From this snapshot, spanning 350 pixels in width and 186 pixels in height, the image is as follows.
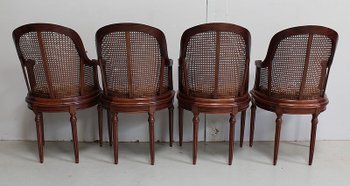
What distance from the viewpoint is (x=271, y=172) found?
302 centimetres

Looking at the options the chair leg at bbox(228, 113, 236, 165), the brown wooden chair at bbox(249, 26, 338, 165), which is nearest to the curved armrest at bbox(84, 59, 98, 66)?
the chair leg at bbox(228, 113, 236, 165)

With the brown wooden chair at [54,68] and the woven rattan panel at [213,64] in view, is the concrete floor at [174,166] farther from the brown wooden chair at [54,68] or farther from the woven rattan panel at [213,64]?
the woven rattan panel at [213,64]

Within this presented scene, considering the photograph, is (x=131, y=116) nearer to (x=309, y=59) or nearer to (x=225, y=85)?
(x=225, y=85)

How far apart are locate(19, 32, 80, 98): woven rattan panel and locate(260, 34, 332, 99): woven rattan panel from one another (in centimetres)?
155

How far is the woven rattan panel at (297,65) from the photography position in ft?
9.12

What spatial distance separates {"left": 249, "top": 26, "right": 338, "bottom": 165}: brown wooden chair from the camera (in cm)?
276

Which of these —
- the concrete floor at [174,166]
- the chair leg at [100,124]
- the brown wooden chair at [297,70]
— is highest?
the brown wooden chair at [297,70]

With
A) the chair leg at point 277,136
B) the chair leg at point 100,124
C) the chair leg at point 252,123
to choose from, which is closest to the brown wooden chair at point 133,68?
the chair leg at point 100,124

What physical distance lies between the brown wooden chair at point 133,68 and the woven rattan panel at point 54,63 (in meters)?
0.23

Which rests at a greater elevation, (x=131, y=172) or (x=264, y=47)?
(x=264, y=47)

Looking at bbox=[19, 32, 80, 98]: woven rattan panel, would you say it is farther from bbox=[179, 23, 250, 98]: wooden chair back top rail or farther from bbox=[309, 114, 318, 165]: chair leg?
bbox=[309, 114, 318, 165]: chair leg

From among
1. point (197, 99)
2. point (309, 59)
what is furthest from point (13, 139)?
point (309, 59)

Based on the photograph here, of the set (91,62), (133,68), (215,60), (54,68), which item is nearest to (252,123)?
(215,60)
